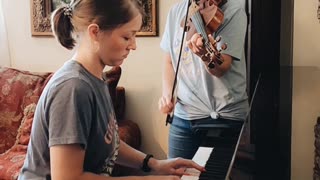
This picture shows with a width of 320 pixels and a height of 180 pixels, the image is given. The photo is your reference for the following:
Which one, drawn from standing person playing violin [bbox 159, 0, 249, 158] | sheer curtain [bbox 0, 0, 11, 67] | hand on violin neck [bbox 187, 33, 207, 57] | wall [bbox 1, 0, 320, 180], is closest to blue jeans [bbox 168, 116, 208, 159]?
standing person playing violin [bbox 159, 0, 249, 158]

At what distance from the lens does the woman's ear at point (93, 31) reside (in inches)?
34.1

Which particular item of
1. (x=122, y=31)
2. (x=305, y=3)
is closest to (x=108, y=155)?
(x=122, y=31)

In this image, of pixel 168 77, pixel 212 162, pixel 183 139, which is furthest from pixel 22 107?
pixel 212 162

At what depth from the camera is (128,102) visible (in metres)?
2.28

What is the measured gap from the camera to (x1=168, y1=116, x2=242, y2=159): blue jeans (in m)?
1.24

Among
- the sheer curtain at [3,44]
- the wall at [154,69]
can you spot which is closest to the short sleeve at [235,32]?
the wall at [154,69]

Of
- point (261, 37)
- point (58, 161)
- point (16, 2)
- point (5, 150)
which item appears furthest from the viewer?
point (16, 2)

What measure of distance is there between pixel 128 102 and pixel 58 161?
4.93ft

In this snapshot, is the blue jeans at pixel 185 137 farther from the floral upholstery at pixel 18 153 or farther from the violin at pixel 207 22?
the floral upholstery at pixel 18 153

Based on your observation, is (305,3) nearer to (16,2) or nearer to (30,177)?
(30,177)

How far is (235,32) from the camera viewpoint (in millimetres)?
1157

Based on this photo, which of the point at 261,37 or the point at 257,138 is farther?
the point at 261,37

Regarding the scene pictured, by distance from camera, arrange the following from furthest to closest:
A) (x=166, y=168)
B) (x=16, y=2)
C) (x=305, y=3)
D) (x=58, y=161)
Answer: (x=16, y=2) → (x=305, y=3) → (x=166, y=168) → (x=58, y=161)

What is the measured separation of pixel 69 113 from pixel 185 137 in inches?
26.4
